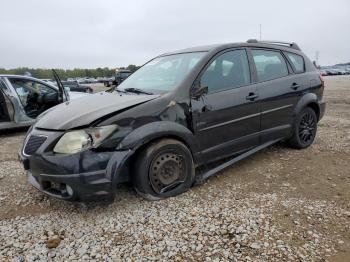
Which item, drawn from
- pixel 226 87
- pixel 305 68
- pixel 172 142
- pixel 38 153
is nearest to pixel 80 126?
pixel 38 153

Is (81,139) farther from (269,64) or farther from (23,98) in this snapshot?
(23,98)

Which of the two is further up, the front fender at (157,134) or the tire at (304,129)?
the front fender at (157,134)

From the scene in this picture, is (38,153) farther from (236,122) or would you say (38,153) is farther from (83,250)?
(236,122)

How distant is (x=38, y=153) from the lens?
10.2 ft

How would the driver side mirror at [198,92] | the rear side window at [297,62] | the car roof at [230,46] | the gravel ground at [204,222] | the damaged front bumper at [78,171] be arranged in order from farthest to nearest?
the rear side window at [297,62]
the car roof at [230,46]
the driver side mirror at [198,92]
the damaged front bumper at [78,171]
the gravel ground at [204,222]

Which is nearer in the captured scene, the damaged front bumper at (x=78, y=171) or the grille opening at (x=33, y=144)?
the damaged front bumper at (x=78, y=171)

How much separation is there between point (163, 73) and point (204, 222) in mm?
1973

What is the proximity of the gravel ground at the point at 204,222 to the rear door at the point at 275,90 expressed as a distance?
0.64 meters

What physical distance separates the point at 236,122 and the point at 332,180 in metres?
1.37

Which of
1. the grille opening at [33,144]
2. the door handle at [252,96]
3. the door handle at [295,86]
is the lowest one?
the grille opening at [33,144]

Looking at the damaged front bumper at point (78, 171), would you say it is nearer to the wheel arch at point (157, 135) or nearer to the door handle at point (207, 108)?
the wheel arch at point (157, 135)

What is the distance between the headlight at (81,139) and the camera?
9.87ft

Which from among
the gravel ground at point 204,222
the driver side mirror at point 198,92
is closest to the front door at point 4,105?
the gravel ground at point 204,222

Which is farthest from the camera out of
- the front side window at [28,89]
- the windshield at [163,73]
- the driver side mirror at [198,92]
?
the front side window at [28,89]
